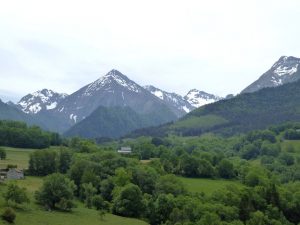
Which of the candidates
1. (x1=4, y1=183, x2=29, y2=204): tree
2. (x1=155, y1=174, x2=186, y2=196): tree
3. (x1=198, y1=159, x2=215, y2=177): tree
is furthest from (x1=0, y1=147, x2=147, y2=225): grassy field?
(x1=198, y1=159, x2=215, y2=177): tree

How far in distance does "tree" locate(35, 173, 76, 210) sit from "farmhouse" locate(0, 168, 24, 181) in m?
18.8

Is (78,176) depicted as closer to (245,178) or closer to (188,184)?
(188,184)

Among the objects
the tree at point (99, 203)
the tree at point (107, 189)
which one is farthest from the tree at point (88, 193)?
the tree at point (107, 189)

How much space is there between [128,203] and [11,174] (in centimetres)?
2899

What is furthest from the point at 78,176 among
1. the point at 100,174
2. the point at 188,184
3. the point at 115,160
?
the point at 188,184

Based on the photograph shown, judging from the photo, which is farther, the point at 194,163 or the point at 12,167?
the point at 194,163

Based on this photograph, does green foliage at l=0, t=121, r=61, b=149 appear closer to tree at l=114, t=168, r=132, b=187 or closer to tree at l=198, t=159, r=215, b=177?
tree at l=198, t=159, r=215, b=177

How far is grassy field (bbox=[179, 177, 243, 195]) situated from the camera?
13188 cm

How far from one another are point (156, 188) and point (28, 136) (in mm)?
81179

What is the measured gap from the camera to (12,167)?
→ 11888 centimetres

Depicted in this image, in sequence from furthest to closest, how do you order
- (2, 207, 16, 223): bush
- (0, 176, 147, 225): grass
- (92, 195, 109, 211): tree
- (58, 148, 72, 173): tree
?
1. (58, 148, 72, 173): tree
2. (92, 195, 109, 211): tree
3. (0, 176, 147, 225): grass
4. (2, 207, 16, 223): bush

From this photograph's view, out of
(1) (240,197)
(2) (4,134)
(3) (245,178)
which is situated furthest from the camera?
(2) (4,134)

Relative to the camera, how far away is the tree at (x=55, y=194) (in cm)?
9088

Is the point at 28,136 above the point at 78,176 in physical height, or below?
above
